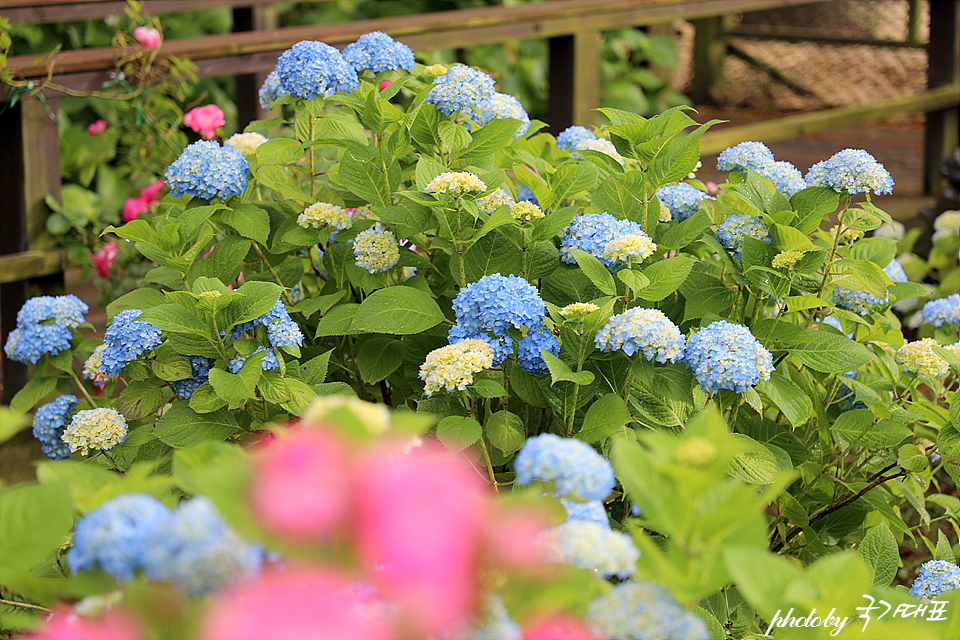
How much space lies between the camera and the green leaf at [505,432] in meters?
1.11

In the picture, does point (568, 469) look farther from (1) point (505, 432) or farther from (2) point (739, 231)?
(2) point (739, 231)

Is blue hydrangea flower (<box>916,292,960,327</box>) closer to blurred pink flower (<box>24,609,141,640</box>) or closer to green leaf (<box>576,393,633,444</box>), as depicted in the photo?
green leaf (<box>576,393,633,444</box>)

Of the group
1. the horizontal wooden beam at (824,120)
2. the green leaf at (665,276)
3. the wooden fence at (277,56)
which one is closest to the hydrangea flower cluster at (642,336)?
the green leaf at (665,276)

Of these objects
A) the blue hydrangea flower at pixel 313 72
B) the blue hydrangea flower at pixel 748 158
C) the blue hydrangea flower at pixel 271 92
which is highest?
the blue hydrangea flower at pixel 313 72

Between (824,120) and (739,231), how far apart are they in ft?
8.93

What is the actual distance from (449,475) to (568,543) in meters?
0.17

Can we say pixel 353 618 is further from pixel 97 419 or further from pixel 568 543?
pixel 97 419

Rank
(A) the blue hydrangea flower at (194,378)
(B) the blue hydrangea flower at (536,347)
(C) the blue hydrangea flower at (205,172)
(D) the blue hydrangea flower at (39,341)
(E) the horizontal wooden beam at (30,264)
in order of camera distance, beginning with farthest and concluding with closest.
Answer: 1. (E) the horizontal wooden beam at (30,264)
2. (D) the blue hydrangea flower at (39,341)
3. (C) the blue hydrangea flower at (205,172)
4. (A) the blue hydrangea flower at (194,378)
5. (B) the blue hydrangea flower at (536,347)

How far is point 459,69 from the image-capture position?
4.48 feet

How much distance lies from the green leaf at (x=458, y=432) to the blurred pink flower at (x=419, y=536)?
65 centimetres

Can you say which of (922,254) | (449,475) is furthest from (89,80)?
(922,254)

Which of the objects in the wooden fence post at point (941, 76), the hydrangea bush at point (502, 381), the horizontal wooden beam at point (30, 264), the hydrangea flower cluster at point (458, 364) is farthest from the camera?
the wooden fence post at point (941, 76)

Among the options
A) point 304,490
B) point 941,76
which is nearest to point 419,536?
point 304,490

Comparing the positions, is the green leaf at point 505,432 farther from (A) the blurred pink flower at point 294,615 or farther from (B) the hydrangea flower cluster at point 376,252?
(A) the blurred pink flower at point 294,615
